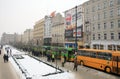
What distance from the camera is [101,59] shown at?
25.1m

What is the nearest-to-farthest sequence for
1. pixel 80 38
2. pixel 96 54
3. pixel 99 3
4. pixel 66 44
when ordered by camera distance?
pixel 96 54 < pixel 99 3 < pixel 80 38 < pixel 66 44

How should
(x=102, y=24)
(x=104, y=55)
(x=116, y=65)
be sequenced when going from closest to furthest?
(x=116, y=65)
(x=104, y=55)
(x=102, y=24)

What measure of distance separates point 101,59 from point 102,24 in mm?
25805

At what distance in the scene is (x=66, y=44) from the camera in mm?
70500

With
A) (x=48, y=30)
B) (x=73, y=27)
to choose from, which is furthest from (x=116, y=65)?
(x=48, y=30)

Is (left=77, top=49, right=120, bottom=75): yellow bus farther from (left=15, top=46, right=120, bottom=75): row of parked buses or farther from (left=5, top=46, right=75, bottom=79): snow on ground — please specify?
(left=5, top=46, right=75, bottom=79): snow on ground

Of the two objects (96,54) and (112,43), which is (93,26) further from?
(96,54)

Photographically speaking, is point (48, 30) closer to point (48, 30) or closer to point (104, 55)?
point (48, 30)

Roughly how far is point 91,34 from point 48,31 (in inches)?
1932

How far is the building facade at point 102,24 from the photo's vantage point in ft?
147

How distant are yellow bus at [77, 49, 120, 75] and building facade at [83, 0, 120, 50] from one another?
17.2 m

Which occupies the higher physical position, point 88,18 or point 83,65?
point 88,18

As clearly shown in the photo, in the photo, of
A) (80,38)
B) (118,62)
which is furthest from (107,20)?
(118,62)

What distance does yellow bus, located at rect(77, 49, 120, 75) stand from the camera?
22.3 metres
